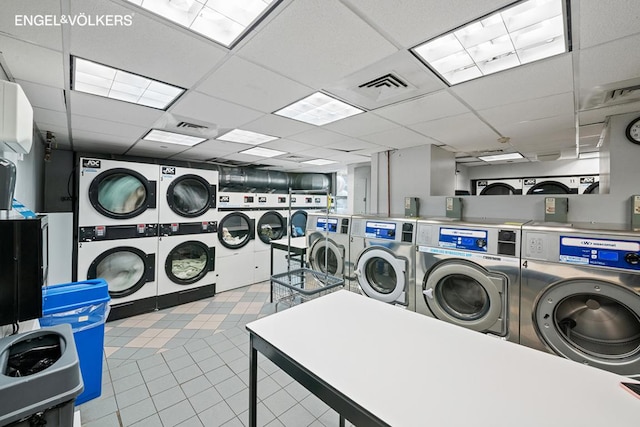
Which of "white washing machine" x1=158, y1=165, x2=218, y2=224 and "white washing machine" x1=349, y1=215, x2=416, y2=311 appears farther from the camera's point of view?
"white washing machine" x1=158, y1=165, x2=218, y2=224

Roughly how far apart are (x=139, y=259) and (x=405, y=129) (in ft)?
13.5

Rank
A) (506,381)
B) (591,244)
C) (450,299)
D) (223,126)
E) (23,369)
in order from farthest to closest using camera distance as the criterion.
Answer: (223,126) → (450,299) → (591,244) → (23,369) → (506,381)

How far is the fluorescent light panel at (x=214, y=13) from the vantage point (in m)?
1.17

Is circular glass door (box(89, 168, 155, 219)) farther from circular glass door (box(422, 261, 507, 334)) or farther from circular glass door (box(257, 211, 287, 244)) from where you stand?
circular glass door (box(422, 261, 507, 334))

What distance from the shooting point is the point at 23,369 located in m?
1.11

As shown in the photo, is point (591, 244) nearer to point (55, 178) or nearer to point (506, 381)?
point (506, 381)

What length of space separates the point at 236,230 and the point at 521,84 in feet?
15.3

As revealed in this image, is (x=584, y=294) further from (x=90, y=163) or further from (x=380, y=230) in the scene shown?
(x=90, y=163)

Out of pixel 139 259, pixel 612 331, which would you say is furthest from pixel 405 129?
pixel 139 259

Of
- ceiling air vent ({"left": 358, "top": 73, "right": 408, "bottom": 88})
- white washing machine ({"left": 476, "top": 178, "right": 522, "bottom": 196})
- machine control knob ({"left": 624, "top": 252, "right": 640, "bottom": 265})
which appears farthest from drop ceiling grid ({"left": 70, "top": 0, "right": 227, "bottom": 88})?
white washing machine ({"left": 476, "top": 178, "right": 522, "bottom": 196})

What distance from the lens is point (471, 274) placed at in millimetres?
2223

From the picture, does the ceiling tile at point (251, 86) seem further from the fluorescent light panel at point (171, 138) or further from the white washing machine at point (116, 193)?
the white washing machine at point (116, 193)

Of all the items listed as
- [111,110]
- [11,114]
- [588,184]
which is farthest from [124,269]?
[588,184]

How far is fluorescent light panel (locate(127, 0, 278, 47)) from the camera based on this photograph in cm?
117
